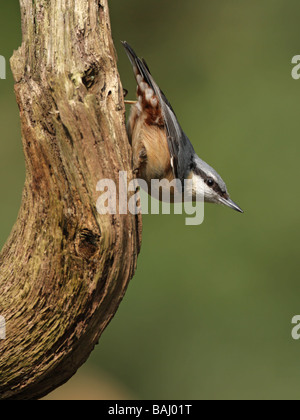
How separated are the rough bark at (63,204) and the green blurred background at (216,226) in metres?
2.03

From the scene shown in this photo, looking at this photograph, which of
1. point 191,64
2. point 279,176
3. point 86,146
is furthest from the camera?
point 191,64

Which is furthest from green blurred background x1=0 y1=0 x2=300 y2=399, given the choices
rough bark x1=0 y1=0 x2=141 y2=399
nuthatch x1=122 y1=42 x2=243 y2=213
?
rough bark x1=0 y1=0 x2=141 y2=399

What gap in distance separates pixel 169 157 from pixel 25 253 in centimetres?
114

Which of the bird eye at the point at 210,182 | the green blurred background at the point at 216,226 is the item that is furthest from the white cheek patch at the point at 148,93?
the green blurred background at the point at 216,226

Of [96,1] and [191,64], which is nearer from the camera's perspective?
[96,1]

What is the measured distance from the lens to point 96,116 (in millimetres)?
2311

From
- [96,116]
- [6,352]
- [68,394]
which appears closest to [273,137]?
[68,394]

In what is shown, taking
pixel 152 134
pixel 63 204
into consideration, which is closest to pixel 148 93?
pixel 152 134

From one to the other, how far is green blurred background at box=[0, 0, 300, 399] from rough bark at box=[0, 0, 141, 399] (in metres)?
2.03

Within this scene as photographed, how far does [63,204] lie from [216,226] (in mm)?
2785

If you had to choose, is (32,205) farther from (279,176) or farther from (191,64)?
(191,64)

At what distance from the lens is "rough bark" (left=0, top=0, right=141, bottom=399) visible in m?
2.28

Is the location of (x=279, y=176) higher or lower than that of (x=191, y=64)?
lower

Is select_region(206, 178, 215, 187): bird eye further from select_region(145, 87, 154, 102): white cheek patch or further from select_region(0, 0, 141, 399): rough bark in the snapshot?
select_region(0, 0, 141, 399): rough bark
